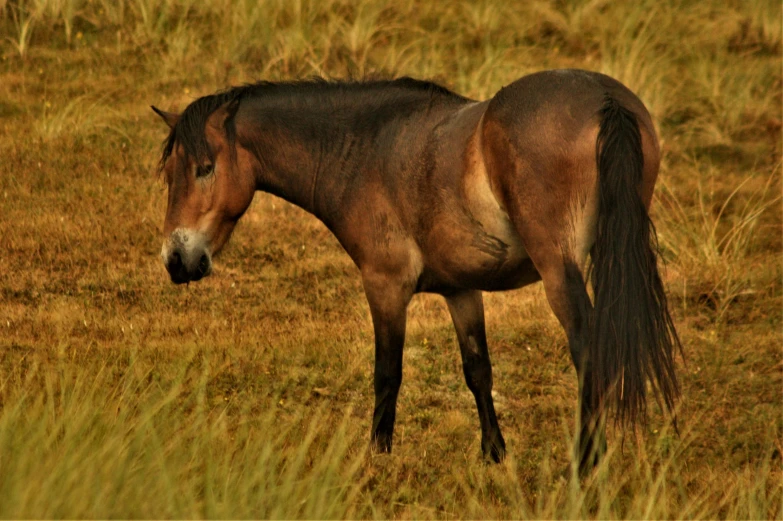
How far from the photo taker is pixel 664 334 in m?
5.31

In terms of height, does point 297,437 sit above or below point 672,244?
below

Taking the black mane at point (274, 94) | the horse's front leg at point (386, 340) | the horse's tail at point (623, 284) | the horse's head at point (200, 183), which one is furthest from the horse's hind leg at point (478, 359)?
the horse's head at point (200, 183)

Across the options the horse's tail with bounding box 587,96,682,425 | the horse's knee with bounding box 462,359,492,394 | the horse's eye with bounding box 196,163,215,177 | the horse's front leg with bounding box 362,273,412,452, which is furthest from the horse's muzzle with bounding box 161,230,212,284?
the horse's tail with bounding box 587,96,682,425

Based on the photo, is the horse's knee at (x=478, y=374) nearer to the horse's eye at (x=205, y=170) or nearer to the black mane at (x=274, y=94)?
the black mane at (x=274, y=94)

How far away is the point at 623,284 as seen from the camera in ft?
17.1

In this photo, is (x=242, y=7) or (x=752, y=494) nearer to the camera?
(x=752, y=494)

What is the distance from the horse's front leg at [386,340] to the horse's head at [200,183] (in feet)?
3.09

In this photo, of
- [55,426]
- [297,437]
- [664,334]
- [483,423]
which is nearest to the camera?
[55,426]

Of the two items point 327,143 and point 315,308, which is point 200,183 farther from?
point 315,308

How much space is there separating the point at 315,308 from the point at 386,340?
270cm

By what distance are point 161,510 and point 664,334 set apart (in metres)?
2.60

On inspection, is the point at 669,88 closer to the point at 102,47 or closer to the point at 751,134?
the point at 751,134

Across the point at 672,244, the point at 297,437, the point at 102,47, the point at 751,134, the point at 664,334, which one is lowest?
the point at 297,437

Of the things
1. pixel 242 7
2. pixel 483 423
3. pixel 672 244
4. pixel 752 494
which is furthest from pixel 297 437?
pixel 242 7
